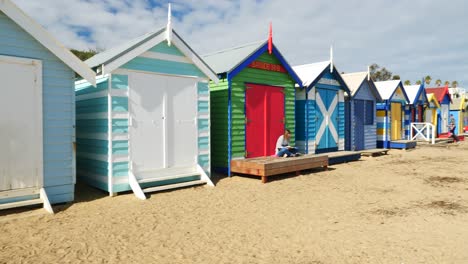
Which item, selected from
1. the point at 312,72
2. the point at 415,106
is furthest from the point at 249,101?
the point at 415,106

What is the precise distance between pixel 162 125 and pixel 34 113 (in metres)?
2.59

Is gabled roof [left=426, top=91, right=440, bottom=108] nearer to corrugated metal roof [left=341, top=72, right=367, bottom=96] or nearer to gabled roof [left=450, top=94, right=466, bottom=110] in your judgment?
corrugated metal roof [left=341, top=72, right=367, bottom=96]

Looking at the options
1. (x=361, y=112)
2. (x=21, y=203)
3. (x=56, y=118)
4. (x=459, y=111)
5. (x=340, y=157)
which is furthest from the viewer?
(x=459, y=111)

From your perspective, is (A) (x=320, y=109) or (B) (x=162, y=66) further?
(A) (x=320, y=109)

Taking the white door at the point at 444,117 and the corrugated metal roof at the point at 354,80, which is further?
the white door at the point at 444,117

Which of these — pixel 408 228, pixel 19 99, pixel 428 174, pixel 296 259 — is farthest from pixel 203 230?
pixel 428 174

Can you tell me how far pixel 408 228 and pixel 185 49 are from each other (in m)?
5.85

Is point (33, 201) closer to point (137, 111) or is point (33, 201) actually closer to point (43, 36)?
point (137, 111)

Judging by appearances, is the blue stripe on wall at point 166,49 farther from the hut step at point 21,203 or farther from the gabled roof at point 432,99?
the gabled roof at point 432,99

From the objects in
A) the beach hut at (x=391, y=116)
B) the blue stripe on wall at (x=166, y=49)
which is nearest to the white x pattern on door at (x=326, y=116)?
the beach hut at (x=391, y=116)

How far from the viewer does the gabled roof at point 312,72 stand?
1238cm

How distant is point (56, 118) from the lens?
6.54 meters

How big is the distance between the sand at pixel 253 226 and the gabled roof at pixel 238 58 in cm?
316

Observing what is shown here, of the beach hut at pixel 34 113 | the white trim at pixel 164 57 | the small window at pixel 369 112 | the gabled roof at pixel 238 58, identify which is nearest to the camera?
the beach hut at pixel 34 113
